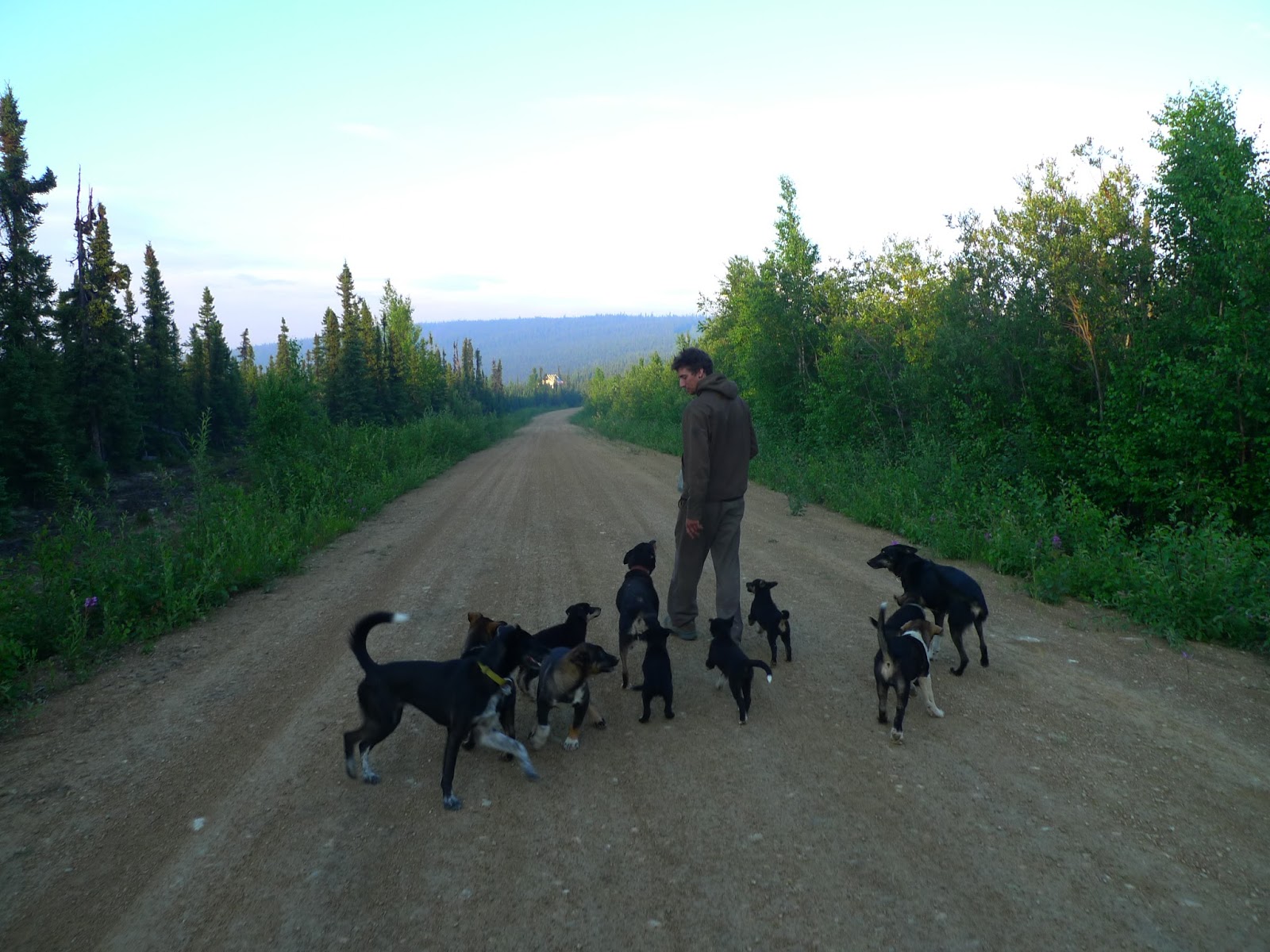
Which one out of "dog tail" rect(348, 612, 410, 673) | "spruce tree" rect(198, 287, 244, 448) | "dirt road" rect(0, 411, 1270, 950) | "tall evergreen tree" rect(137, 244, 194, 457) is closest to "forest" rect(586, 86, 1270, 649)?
"dirt road" rect(0, 411, 1270, 950)

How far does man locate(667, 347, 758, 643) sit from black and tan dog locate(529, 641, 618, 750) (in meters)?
1.73

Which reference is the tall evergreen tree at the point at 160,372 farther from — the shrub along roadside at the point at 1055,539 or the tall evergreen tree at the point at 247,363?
the shrub along roadside at the point at 1055,539

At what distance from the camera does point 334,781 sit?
4.04m

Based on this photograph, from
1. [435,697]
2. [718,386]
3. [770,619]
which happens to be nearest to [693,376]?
[718,386]

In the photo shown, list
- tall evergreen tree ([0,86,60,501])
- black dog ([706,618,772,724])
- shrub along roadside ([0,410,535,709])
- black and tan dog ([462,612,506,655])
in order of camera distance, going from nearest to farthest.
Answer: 1. black dog ([706,618,772,724])
2. black and tan dog ([462,612,506,655])
3. shrub along roadside ([0,410,535,709])
4. tall evergreen tree ([0,86,60,501])

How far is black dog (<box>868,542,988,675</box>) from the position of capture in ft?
17.8

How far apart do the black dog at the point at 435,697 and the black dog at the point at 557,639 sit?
2.42 ft

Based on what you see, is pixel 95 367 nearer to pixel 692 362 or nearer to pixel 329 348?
pixel 329 348

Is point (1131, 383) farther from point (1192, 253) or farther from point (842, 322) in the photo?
point (842, 322)

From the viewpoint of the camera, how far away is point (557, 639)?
525 centimetres

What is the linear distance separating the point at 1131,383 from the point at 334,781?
34.6 feet

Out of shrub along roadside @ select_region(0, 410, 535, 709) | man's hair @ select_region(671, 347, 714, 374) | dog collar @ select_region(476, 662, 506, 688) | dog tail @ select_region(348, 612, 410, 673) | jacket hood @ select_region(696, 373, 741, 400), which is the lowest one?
shrub along roadside @ select_region(0, 410, 535, 709)

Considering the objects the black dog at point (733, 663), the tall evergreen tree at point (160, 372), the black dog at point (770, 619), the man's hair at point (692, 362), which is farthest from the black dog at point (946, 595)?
the tall evergreen tree at point (160, 372)

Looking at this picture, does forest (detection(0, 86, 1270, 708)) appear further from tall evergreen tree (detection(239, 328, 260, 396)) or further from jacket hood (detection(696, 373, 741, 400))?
tall evergreen tree (detection(239, 328, 260, 396))
